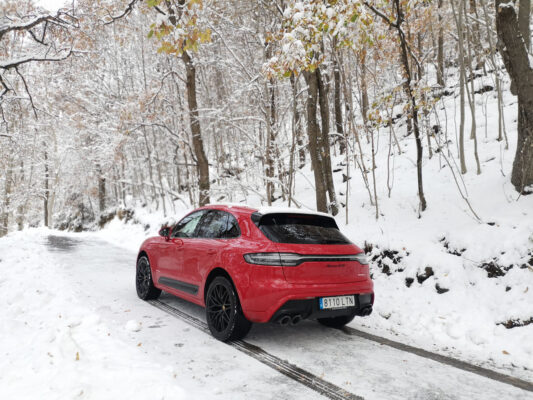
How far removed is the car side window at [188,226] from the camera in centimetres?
546

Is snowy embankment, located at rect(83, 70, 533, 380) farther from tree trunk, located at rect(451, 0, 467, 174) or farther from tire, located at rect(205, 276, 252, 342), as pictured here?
tire, located at rect(205, 276, 252, 342)

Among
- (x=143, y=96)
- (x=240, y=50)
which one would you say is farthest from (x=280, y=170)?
(x=143, y=96)

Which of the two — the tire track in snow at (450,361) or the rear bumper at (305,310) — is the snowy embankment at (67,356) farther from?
the tire track in snow at (450,361)

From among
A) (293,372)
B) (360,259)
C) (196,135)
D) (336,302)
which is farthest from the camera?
(196,135)

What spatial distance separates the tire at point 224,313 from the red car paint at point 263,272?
13 cm

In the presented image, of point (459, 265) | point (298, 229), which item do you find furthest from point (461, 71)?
point (298, 229)

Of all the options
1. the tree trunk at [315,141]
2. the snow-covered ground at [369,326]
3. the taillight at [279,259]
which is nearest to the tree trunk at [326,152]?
the tree trunk at [315,141]

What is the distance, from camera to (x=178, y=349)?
396cm

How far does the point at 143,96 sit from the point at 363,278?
12873mm

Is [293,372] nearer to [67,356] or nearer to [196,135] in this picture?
[67,356]

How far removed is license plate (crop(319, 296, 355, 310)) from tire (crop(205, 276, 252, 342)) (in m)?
0.91

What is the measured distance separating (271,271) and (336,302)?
0.86 meters

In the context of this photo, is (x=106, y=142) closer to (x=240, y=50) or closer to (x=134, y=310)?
(x=240, y=50)

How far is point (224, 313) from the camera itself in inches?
170
